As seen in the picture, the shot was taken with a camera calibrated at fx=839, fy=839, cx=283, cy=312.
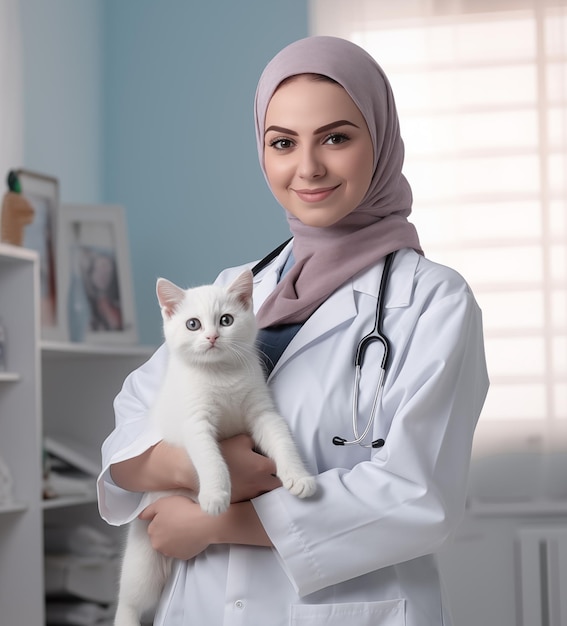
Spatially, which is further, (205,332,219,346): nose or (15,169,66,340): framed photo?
(15,169,66,340): framed photo

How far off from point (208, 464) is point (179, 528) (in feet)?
0.44

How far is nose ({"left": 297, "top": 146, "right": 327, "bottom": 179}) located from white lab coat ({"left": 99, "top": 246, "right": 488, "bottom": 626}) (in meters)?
0.20

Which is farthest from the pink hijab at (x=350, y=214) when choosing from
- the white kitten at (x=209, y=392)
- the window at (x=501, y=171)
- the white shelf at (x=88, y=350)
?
the window at (x=501, y=171)

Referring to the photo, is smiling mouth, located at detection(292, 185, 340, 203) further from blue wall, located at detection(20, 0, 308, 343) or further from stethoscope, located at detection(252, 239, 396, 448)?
blue wall, located at detection(20, 0, 308, 343)

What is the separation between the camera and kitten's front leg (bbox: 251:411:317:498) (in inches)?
43.5

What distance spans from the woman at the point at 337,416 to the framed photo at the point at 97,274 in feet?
5.96

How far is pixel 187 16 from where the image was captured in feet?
11.7

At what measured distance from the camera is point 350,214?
1362 mm

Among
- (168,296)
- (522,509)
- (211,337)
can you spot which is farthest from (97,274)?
(211,337)

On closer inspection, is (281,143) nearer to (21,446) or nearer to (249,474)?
(249,474)

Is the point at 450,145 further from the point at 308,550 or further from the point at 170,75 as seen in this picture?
the point at 308,550

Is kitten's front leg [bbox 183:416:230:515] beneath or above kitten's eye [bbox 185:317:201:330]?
beneath

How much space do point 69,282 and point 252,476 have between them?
6.94 ft

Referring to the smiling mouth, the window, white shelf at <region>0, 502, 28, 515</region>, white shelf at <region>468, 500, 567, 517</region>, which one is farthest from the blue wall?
the smiling mouth
